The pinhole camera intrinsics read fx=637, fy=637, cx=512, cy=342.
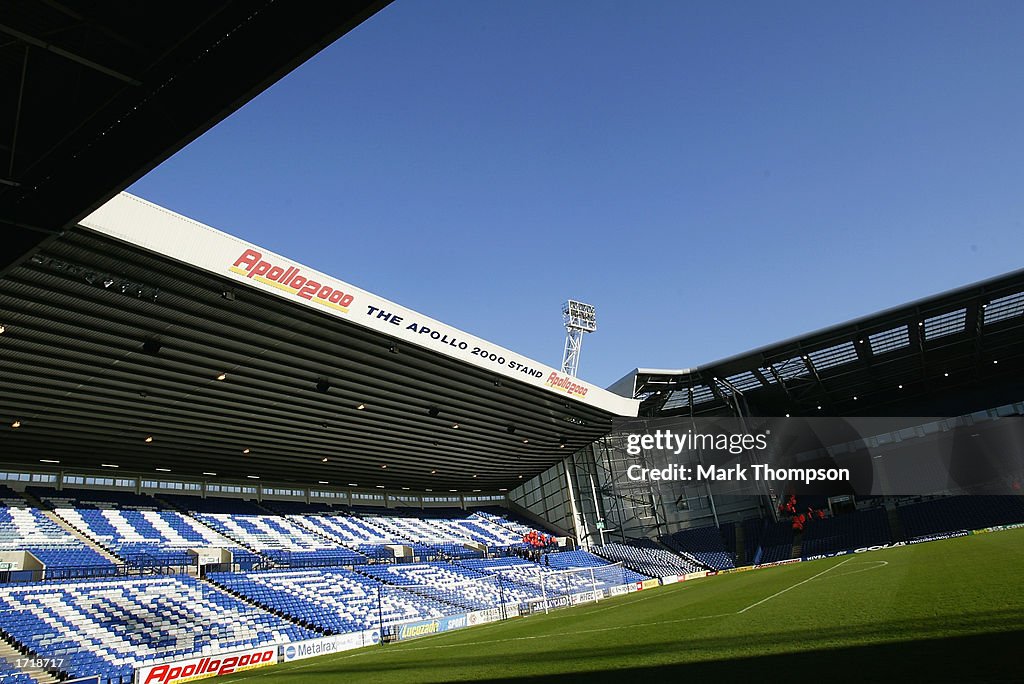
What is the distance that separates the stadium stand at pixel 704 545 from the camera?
5226 cm

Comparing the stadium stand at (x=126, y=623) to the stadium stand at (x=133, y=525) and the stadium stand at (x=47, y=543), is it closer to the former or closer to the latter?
the stadium stand at (x=47, y=543)

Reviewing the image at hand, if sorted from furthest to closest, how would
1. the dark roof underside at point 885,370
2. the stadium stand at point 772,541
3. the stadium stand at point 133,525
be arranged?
the stadium stand at point 772,541
the dark roof underside at point 885,370
the stadium stand at point 133,525

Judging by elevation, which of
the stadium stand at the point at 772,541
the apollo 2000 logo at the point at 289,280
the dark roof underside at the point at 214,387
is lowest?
the stadium stand at the point at 772,541

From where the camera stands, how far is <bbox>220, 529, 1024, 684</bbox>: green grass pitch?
20.2 ft

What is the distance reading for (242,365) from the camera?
26.4m

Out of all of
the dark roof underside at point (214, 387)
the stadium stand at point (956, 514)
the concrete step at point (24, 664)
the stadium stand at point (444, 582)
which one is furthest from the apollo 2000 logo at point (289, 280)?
the stadium stand at point (956, 514)

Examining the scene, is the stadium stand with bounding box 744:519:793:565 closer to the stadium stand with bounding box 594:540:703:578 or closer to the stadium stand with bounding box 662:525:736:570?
the stadium stand with bounding box 662:525:736:570

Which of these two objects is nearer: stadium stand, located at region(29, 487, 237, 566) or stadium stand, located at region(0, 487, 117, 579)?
stadium stand, located at region(0, 487, 117, 579)

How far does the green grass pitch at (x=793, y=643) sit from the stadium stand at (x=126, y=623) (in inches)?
292

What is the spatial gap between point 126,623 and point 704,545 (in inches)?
1728

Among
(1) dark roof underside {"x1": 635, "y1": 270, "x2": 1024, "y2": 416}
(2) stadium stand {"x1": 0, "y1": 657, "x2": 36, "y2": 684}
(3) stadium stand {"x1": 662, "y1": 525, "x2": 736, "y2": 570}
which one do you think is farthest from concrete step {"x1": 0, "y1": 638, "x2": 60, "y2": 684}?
(3) stadium stand {"x1": 662, "y1": 525, "x2": 736, "y2": 570}

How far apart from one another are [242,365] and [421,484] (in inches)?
1227

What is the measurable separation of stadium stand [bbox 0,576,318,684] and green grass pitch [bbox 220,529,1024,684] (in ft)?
24.3

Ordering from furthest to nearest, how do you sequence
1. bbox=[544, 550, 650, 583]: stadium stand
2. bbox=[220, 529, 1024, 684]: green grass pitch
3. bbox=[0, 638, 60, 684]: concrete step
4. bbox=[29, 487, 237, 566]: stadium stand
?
1. bbox=[544, 550, 650, 583]: stadium stand
2. bbox=[29, 487, 237, 566]: stadium stand
3. bbox=[0, 638, 60, 684]: concrete step
4. bbox=[220, 529, 1024, 684]: green grass pitch
